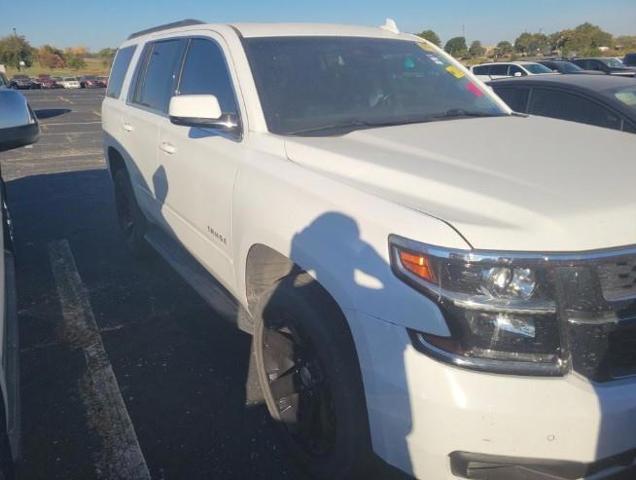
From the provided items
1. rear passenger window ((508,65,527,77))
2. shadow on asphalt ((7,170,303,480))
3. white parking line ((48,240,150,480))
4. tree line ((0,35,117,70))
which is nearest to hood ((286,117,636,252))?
shadow on asphalt ((7,170,303,480))

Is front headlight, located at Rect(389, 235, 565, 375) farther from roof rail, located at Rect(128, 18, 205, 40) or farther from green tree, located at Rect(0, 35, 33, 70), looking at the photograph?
green tree, located at Rect(0, 35, 33, 70)

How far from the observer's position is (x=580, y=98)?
5531 mm

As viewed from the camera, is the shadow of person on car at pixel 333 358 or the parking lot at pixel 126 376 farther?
the parking lot at pixel 126 376

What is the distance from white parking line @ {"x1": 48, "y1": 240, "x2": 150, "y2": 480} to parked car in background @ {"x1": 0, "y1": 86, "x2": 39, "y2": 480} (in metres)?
0.52

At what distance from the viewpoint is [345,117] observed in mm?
3045

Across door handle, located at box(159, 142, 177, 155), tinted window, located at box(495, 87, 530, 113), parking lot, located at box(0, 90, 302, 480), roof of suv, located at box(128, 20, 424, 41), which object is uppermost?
roof of suv, located at box(128, 20, 424, 41)

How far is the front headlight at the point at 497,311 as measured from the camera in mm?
1698

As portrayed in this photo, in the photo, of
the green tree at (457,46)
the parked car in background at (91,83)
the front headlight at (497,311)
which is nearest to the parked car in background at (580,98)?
the front headlight at (497,311)

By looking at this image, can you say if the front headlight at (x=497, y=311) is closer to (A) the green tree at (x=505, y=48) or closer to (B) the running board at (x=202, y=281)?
(B) the running board at (x=202, y=281)

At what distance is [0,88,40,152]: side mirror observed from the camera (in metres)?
2.97

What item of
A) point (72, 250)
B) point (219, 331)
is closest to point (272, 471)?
point (219, 331)

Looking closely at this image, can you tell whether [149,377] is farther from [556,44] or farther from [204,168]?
[556,44]

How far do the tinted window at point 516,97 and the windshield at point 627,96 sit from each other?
3.11 feet

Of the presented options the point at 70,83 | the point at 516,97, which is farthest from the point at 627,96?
the point at 70,83
